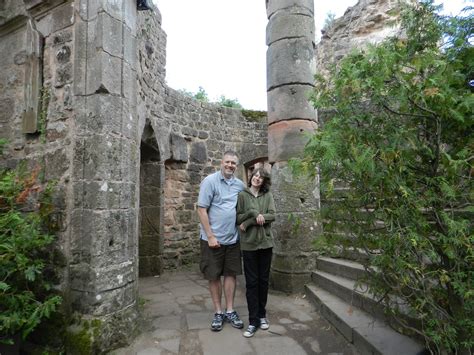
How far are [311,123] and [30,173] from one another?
3.44 m

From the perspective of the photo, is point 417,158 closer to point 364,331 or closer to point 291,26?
point 364,331

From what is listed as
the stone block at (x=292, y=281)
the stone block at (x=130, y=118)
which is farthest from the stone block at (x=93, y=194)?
the stone block at (x=292, y=281)

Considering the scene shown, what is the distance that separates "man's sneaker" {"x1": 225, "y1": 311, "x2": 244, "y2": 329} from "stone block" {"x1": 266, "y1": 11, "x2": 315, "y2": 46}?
3.70 metres

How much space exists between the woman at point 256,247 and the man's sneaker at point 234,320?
0.14 m

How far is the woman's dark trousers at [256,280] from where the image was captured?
3.01 metres

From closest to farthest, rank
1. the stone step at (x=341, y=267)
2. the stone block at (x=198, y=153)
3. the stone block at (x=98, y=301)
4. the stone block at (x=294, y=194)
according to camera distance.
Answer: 1. the stone block at (x=98, y=301)
2. the stone step at (x=341, y=267)
3. the stone block at (x=294, y=194)
4. the stone block at (x=198, y=153)

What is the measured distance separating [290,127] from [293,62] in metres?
0.92

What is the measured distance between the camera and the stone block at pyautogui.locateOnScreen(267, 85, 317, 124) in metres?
4.43

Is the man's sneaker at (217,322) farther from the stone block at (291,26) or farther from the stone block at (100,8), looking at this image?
the stone block at (291,26)

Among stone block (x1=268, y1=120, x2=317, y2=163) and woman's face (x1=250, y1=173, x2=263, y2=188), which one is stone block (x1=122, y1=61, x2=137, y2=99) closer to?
woman's face (x1=250, y1=173, x2=263, y2=188)

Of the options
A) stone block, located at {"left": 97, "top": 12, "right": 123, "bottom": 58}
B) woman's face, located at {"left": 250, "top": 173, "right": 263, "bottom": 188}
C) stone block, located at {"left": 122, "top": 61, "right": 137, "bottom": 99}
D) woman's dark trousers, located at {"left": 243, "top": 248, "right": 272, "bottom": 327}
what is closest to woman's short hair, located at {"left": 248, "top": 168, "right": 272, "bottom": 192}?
woman's face, located at {"left": 250, "top": 173, "right": 263, "bottom": 188}

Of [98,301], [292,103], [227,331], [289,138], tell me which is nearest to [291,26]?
[292,103]

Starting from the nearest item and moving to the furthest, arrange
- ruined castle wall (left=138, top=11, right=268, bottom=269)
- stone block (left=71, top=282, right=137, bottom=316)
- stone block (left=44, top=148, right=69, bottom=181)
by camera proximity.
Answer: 1. stone block (left=71, top=282, right=137, bottom=316)
2. stone block (left=44, top=148, right=69, bottom=181)
3. ruined castle wall (left=138, top=11, right=268, bottom=269)

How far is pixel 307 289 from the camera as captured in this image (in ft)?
13.2
